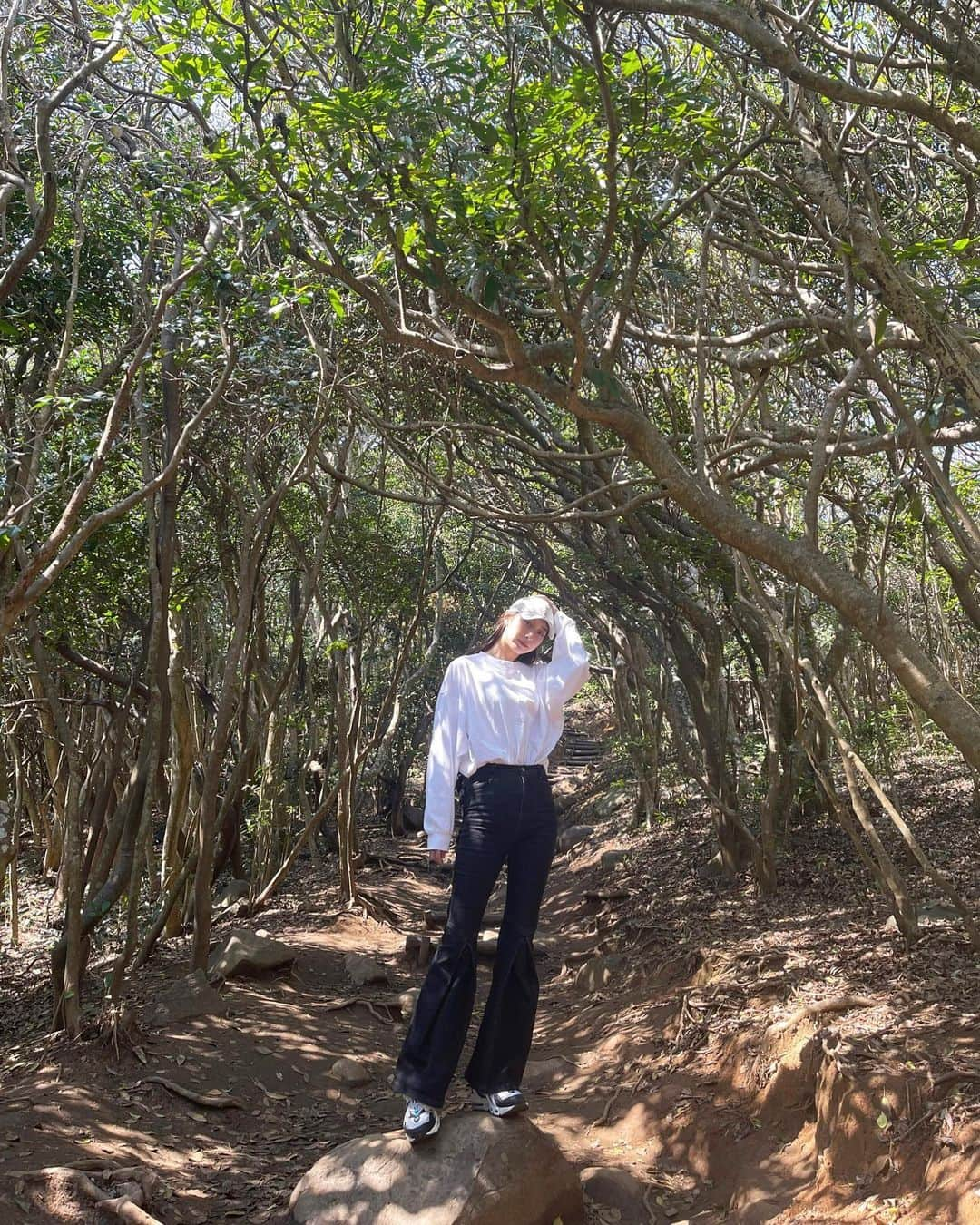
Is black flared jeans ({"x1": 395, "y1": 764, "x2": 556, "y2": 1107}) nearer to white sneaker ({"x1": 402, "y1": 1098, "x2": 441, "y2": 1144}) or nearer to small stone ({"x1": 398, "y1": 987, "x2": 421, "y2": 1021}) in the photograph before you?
white sneaker ({"x1": 402, "y1": 1098, "x2": 441, "y2": 1144})

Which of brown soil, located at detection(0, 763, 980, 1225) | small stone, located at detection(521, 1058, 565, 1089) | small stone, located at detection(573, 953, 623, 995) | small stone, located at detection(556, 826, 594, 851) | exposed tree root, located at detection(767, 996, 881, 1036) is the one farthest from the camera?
small stone, located at detection(556, 826, 594, 851)

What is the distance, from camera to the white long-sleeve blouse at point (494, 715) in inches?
161

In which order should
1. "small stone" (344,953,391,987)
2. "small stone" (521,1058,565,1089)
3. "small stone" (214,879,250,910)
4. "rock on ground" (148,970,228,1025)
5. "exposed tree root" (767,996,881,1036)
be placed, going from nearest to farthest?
"exposed tree root" (767,996,881,1036) → "small stone" (521,1058,565,1089) → "rock on ground" (148,970,228,1025) → "small stone" (344,953,391,987) → "small stone" (214,879,250,910)

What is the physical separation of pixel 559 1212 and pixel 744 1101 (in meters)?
1.20

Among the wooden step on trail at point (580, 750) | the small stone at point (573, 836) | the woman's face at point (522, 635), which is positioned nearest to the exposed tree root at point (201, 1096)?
the woman's face at point (522, 635)

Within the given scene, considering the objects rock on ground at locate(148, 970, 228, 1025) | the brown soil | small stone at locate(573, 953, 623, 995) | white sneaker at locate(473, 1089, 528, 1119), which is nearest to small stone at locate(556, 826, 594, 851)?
the brown soil

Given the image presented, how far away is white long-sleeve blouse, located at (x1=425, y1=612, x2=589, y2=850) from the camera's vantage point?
4078mm

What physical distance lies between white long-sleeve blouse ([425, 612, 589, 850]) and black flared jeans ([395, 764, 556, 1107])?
0.27 feet

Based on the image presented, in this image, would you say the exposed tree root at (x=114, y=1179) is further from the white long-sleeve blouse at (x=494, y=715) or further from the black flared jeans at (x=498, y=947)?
the white long-sleeve blouse at (x=494, y=715)

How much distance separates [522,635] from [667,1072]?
2.65 metres

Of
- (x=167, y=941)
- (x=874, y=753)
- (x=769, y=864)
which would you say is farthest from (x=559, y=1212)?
(x=874, y=753)

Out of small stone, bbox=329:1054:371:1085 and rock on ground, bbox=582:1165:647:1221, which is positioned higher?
rock on ground, bbox=582:1165:647:1221

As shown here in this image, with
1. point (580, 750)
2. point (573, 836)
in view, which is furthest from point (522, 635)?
point (580, 750)

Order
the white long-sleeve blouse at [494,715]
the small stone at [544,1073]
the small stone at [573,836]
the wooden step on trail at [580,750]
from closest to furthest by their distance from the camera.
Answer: the white long-sleeve blouse at [494,715], the small stone at [544,1073], the small stone at [573,836], the wooden step on trail at [580,750]
